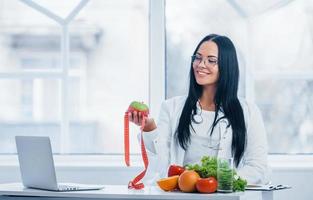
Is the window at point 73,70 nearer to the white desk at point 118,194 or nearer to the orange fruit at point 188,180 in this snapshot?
the white desk at point 118,194

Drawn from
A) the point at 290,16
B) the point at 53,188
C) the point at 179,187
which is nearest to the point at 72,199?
the point at 53,188

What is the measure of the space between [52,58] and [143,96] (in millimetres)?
685

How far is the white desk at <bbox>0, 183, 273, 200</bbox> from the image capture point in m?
2.77

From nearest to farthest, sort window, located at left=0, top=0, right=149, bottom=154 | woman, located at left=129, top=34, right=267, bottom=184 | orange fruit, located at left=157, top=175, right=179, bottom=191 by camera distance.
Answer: orange fruit, located at left=157, top=175, right=179, bottom=191 < woman, located at left=129, top=34, right=267, bottom=184 < window, located at left=0, top=0, right=149, bottom=154

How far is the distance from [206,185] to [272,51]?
211 centimetres

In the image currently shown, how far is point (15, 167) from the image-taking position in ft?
15.2

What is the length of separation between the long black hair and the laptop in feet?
2.55

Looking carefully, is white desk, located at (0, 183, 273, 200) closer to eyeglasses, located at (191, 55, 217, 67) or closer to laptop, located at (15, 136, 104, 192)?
laptop, located at (15, 136, 104, 192)

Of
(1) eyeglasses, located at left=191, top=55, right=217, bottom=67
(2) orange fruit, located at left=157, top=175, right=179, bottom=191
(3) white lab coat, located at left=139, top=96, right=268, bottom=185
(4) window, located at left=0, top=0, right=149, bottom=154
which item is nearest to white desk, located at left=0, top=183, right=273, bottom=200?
(2) orange fruit, located at left=157, top=175, right=179, bottom=191

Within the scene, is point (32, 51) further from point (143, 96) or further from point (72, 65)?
point (143, 96)

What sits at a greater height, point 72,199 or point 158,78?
point 158,78

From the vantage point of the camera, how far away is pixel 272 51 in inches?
186

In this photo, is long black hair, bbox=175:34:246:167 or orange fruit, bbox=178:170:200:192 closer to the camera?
orange fruit, bbox=178:170:200:192

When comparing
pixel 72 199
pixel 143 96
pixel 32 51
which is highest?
pixel 32 51
